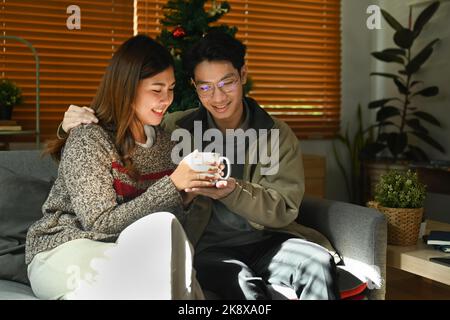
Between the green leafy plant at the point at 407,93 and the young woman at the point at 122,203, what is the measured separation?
7.39 feet

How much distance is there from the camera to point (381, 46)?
400 cm

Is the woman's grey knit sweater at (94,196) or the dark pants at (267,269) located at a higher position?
the woman's grey knit sweater at (94,196)

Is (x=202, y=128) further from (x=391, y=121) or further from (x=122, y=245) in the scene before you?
(x=391, y=121)

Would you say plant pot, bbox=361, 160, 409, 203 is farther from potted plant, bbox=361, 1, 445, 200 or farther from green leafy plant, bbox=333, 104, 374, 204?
green leafy plant, bbox=333, 104, 374, 204

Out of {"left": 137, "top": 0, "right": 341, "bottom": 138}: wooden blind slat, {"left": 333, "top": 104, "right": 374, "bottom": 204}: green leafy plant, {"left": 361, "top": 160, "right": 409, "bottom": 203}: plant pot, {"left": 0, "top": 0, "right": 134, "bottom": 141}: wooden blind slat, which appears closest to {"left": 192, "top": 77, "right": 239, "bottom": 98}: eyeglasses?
{"left": 0, "top": 0, "right": 134, "bottom": 141}: wooden blind slat

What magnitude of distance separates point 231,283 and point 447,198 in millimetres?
2477

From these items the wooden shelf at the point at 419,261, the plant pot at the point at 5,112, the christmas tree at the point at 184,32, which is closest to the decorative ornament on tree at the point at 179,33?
the christmas tree at the point at 184,32

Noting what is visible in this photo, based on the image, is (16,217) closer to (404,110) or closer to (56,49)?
(56,49)

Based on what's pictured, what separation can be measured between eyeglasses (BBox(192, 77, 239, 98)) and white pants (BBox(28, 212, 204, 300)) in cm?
63

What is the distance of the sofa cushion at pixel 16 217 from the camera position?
Result: 5.35 ft

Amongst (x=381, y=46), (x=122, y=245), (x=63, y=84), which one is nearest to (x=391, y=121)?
(x=381, y=46)

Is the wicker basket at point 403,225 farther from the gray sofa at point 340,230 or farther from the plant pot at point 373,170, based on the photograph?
the plant pot at point 373,170

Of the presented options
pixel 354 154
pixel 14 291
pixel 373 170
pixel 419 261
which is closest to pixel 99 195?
pixel 14 291
